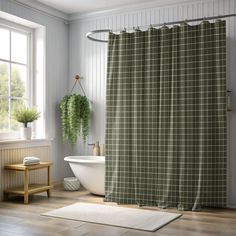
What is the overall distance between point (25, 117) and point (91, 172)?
1155mm

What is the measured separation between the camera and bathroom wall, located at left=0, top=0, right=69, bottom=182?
5.60m

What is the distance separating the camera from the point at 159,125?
4508 millimetres

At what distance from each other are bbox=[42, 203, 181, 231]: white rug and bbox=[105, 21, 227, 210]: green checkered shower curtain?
0.35 meters

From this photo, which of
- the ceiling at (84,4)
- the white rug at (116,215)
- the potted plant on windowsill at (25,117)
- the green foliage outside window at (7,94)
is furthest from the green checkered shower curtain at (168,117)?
the green foliage outside window at (7,94)

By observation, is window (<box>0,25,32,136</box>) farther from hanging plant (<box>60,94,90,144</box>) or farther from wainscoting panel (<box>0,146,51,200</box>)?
hanging plant (<box>60,94,90,144</box>)

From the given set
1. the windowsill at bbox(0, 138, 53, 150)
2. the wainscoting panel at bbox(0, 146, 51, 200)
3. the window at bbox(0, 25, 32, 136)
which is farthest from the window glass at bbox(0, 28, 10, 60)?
the wainscoting panel at bbox(0, 146, 51, 200)

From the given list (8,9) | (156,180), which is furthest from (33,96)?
(156,180)

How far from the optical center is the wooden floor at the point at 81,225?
11.2 feet

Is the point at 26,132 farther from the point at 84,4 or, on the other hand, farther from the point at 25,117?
the point at 84,4

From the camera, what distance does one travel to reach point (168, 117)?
4.48m

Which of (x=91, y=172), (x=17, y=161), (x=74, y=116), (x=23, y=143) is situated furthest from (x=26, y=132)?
(x=91, y=172)

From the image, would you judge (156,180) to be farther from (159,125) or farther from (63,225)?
(63,225)

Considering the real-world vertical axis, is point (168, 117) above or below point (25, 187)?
above

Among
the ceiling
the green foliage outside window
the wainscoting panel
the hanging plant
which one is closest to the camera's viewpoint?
the wainscoting panel
